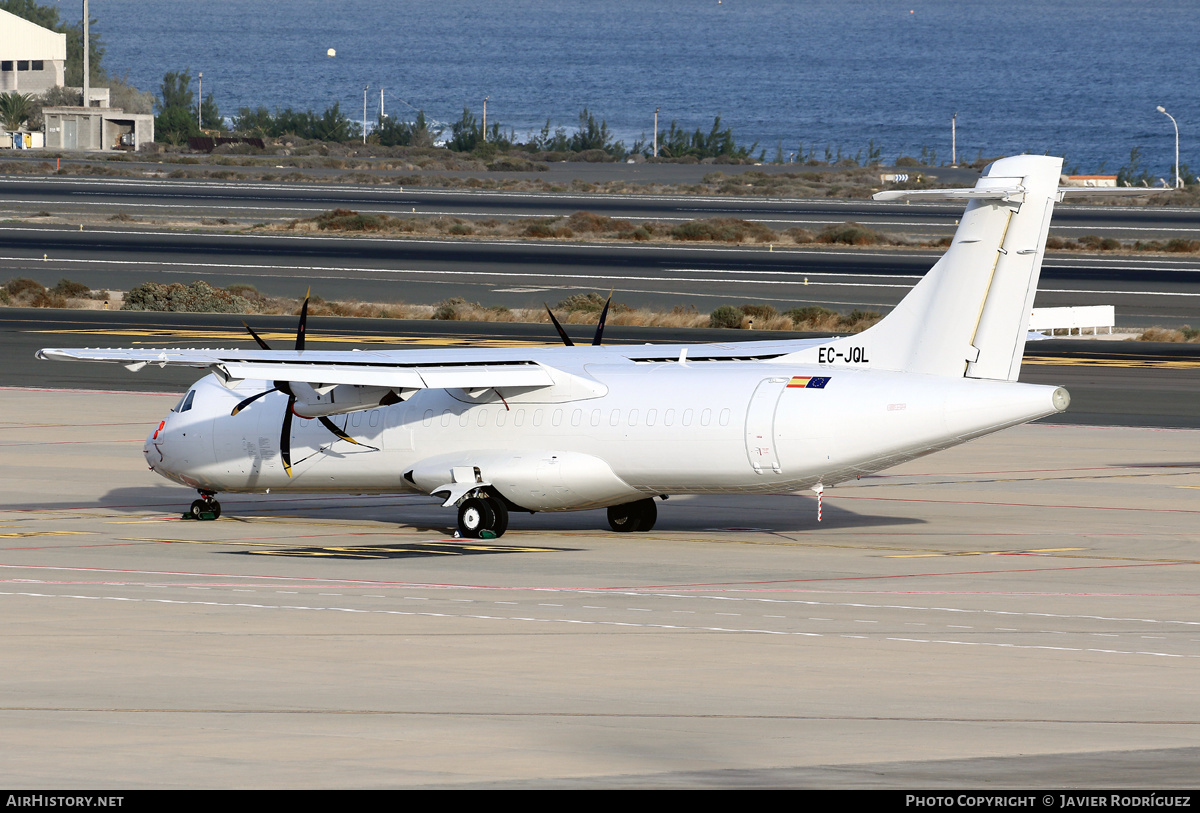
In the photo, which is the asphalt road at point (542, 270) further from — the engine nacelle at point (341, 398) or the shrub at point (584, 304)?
the engine nacelle at point (341, 398)

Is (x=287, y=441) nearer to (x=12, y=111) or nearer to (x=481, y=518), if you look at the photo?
(x=481, y=518)

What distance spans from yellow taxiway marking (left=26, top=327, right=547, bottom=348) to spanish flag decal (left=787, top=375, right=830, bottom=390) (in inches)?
1191

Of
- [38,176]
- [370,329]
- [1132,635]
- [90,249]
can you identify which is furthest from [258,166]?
[1132,635]

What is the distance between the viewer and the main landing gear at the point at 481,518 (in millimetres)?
27703

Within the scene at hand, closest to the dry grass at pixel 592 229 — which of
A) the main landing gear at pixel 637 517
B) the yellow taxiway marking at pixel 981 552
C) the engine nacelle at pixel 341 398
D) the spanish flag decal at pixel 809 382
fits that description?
the main landing gear at pixel 637 517

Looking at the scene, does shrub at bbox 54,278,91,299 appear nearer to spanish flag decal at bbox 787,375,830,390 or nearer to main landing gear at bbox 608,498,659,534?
main landing gear at bbox 608,498,659,534

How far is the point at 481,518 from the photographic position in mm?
27703

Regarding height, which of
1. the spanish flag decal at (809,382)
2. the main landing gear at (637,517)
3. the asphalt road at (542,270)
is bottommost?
the main landing gear at (637,517)

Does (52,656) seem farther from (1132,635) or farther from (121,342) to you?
(121,342)

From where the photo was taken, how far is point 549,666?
1755 centimetres

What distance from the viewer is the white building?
7569 inches

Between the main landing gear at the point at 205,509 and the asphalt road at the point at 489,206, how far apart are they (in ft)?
262

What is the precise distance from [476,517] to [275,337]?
105 feet

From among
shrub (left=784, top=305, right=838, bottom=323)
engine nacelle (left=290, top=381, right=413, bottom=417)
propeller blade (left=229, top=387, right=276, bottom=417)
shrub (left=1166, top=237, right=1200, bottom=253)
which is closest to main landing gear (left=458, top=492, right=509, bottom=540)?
engine nacelle (left=290, top=381, right=413, bottom=417)
